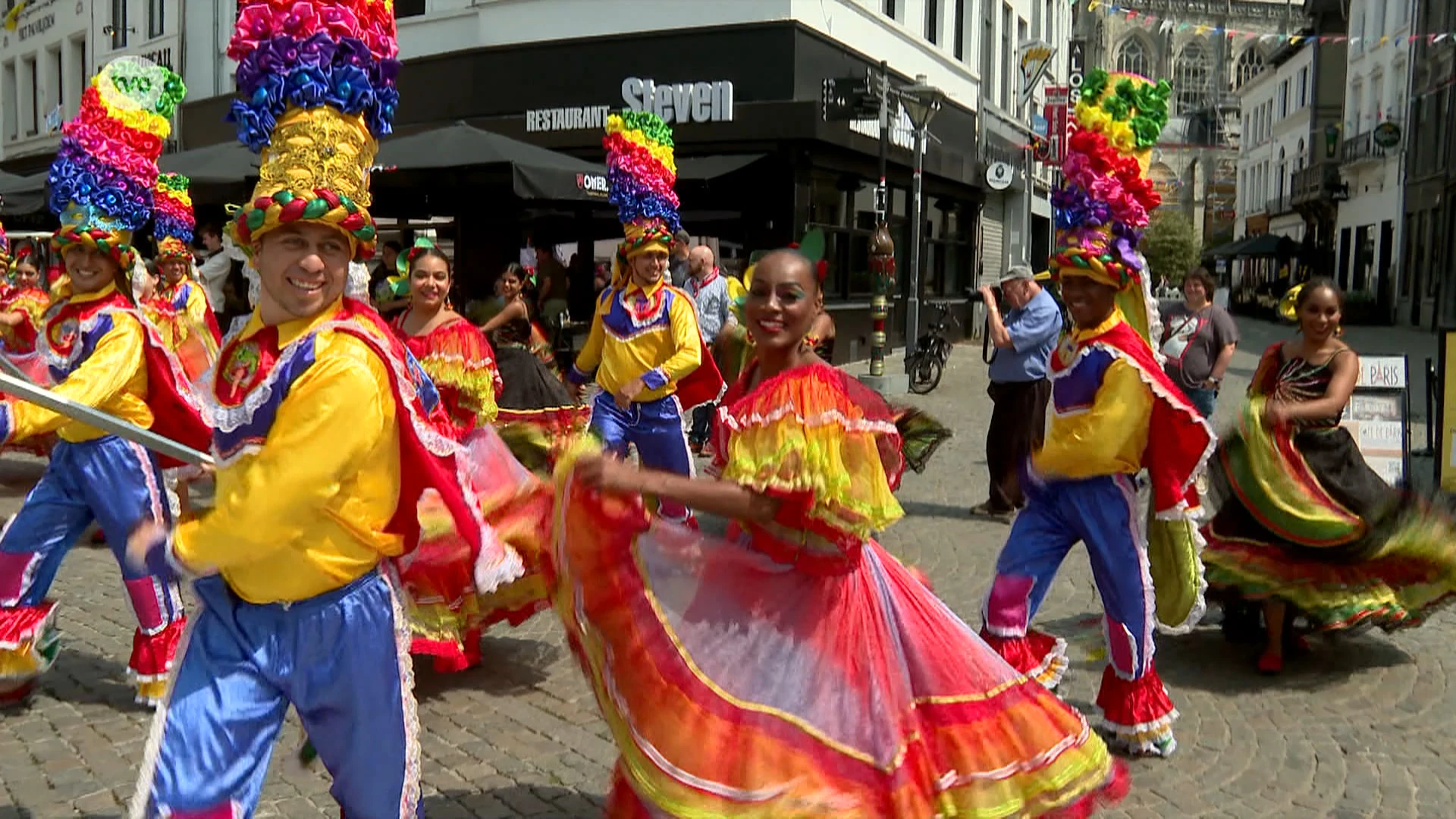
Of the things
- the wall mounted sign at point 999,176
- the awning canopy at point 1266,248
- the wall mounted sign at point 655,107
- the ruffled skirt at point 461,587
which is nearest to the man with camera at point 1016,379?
the ruffled skirt at point 461,587

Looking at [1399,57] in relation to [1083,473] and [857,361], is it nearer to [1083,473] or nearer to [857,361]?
[857,361]

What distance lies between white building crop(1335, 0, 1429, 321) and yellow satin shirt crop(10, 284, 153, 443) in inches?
1479

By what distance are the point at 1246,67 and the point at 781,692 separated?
85750 millimetres

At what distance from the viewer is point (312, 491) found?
100 inches

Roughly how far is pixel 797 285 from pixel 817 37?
48.3ft

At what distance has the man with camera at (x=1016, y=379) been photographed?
814cm

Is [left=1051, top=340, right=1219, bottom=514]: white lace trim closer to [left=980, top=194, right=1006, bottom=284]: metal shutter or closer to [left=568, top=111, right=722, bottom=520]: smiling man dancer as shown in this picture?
[left=568, top=111, right=722, bottom=520]: smiling man dancer

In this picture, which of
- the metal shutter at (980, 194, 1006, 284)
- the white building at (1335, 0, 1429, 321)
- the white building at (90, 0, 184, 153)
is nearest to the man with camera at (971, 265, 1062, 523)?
the metal shutter at (980, 194, 1006, 284)

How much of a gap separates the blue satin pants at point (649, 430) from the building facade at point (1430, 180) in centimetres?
3081

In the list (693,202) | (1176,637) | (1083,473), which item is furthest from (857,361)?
(1083,473)

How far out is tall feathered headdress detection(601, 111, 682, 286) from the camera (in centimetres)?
728

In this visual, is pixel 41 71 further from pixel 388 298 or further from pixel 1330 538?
pixel 1330 538

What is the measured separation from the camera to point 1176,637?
6098 millimetres

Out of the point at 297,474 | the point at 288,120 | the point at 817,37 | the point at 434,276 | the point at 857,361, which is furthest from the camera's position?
the point at 857,361
